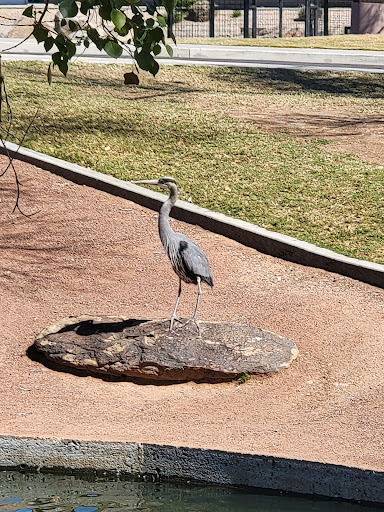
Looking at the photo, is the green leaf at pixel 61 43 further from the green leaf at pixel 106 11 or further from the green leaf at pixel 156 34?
the green leaf at pixel 156 34

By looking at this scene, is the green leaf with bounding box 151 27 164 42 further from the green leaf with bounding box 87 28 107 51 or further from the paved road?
the paved road

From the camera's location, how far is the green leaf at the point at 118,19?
4.16 meters

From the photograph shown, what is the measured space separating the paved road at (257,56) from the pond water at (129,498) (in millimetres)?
13969

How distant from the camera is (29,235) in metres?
9.50

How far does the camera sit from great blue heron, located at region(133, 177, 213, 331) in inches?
259

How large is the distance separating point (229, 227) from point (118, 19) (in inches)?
217

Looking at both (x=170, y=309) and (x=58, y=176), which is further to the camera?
(x=58, y=176)

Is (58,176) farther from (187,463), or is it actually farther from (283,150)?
(187,463)

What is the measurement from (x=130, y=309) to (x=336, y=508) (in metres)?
3.33

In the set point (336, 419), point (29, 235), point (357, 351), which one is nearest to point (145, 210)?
point (29, 235)

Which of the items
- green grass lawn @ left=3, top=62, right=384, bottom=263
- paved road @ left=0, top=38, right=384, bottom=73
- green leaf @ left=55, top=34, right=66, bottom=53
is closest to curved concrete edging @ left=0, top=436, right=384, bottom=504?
green leaf @ left=55, top=34, right=66, bottom=53

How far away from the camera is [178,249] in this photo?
6680 millimetres

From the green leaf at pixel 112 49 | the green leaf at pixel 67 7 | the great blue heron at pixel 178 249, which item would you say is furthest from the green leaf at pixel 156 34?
the great blue heron at pixel 178 249

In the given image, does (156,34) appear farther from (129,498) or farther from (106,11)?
(129,498)
